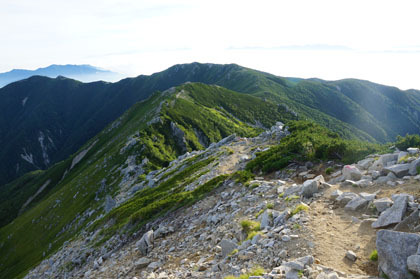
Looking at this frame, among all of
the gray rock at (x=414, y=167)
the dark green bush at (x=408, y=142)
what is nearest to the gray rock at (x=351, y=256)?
the gray rock at (x=414, y=167)

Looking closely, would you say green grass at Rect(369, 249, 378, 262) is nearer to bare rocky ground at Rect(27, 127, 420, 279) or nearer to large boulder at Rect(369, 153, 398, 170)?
bare rocky ground at Rect(27, 127, 420, 279)

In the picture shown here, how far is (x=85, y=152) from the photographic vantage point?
138750 mm

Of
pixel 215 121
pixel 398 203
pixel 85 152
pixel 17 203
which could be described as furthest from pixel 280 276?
pixel 17 203

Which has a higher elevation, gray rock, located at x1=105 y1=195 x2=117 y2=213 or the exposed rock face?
the exposed rock face

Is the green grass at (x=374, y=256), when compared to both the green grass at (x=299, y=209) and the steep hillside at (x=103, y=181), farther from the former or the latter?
the steep hillside at (x=103, y=181)

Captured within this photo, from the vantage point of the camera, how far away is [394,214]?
9.83 m

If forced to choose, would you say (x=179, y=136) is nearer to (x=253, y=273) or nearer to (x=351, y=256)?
(x=253, y=273)

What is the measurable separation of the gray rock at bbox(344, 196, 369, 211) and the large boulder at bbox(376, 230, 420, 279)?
146 inches

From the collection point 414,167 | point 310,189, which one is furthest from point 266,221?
point 414,167

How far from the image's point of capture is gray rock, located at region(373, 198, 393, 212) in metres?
10.9

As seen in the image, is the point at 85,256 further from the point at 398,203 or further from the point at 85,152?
the point at 85,152

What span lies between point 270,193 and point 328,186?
3.96m

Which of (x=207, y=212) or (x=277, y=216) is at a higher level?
(x=277, y=216)

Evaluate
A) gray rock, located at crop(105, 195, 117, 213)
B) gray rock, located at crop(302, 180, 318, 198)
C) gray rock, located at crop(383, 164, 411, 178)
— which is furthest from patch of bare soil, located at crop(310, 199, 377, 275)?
gray rock, located at crop(105, 195, 117, 213)
